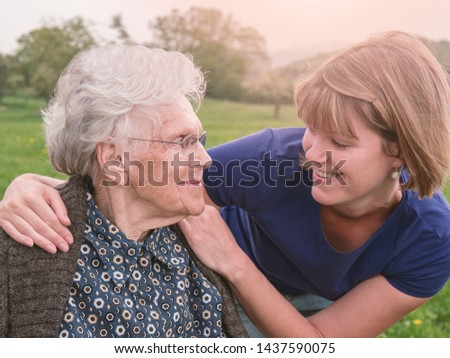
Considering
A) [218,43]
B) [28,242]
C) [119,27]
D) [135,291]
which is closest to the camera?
[28,242]

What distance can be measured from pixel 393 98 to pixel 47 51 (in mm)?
6748

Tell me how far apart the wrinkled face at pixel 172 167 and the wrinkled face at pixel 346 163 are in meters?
0.41

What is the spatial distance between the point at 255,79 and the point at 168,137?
7280 millimetres

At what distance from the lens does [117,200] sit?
7.12ft

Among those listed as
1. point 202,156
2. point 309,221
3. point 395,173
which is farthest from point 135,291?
point 395,173

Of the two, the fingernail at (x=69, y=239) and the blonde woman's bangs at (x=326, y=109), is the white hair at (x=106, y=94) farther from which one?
the blonde woman's bangs at (x=326, y=109)

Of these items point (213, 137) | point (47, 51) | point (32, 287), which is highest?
point (32, 287)

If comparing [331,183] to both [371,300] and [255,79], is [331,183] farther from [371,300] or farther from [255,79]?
[255,79]

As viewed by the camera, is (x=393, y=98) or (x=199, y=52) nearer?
(x=393, y=98)

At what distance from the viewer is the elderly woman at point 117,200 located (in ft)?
6.48

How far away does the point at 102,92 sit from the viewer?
2.01 m

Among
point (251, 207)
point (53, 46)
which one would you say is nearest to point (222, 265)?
point (251, 207)

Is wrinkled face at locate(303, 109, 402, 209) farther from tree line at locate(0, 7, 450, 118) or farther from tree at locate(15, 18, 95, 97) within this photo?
tree at locate(15, 18, 95, 97)

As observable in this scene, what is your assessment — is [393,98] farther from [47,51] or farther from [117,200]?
[47,51]
